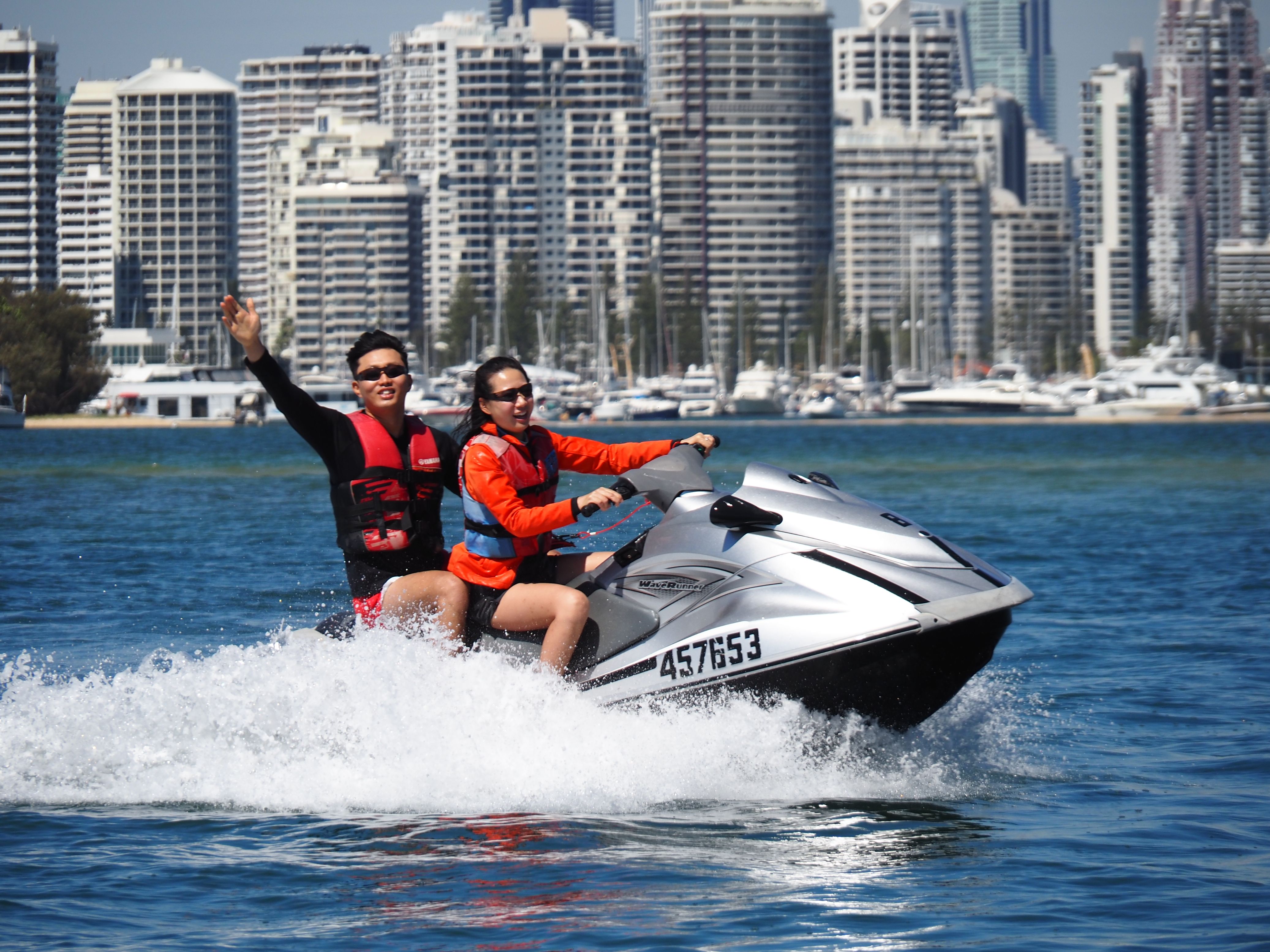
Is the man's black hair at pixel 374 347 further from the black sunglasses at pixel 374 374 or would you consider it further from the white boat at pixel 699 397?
the white boat at pixel 699 397

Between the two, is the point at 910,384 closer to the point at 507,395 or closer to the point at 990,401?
the point at 990,401

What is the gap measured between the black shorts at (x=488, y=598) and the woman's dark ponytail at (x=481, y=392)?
47 centimetres

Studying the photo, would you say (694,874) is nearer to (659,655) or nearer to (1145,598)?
(659,655)

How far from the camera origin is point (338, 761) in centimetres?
601

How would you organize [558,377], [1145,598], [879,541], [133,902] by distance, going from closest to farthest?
[133,902], [879,541], [1145,598], [558,377]

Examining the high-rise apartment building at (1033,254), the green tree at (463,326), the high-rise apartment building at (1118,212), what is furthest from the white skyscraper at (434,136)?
the high-rise apartment building at (1118,212)

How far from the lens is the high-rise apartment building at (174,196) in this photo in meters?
167

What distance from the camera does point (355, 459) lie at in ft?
18.3

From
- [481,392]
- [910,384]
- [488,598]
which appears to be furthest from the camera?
[910,384]

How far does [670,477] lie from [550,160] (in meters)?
151

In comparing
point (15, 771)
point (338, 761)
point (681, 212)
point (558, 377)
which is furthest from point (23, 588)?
point (681, 212)

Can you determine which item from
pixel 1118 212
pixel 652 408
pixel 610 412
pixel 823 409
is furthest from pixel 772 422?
pixel 1118 212

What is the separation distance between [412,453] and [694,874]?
67.1 inches

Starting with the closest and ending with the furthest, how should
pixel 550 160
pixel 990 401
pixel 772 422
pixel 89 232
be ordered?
pixel 772 422, pixel 990 401, pixel 550 160, pixel 89 232
